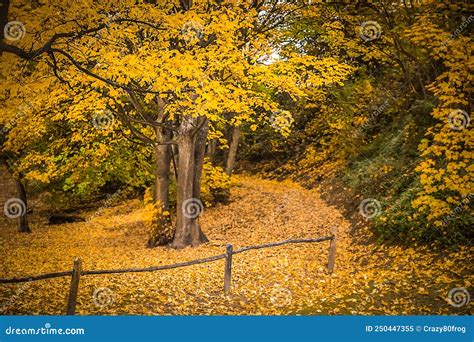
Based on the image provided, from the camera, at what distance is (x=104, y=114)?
40.8 feet

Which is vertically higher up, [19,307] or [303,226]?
[303,226]

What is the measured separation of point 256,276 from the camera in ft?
31.9

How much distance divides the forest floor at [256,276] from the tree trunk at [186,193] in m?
0.52

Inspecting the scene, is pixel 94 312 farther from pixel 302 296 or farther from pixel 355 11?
pixel 355 11

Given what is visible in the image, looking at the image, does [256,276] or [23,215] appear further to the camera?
[23,215]

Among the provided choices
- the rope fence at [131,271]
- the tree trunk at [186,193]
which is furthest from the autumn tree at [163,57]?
the rope fence at [131,271]

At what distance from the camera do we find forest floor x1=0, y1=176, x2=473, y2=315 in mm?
7566

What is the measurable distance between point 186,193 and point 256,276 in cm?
424

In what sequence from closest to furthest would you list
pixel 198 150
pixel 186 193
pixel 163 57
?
pixel 163 57, pixel 186 193, pixel 198 150

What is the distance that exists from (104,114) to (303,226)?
8.17 metres

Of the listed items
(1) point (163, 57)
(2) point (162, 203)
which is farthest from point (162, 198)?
(1) point (163, 57)

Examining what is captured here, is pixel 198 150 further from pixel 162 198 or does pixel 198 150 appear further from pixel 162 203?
pixel 162 203

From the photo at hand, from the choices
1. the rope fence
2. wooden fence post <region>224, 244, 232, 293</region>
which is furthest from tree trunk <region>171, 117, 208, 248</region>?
wooden fence post <region>224, 244, 232, 293</region>

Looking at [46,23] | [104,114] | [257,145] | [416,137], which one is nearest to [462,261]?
[416,137]
